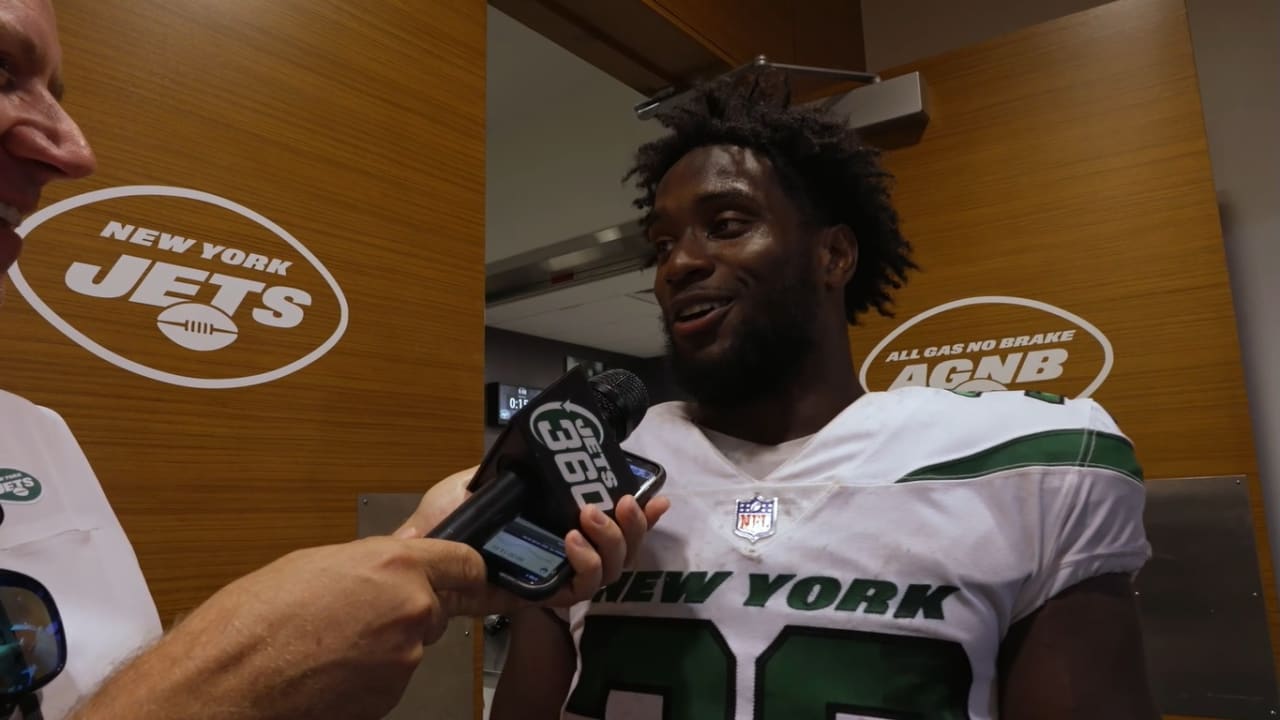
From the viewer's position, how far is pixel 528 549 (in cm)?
66

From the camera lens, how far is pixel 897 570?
0.89m

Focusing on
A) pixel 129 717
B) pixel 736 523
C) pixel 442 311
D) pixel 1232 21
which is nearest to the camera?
pixel 129 717

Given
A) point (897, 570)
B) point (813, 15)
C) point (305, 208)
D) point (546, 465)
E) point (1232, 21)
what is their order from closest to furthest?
1. point (546, 465)
2. point (897, 570)
3. point (305, 208)
4. point (1232, 21)
5. point (813, 15)

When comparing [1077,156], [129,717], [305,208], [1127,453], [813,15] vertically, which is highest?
[813,15]

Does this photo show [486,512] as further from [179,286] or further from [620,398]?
[179,286]

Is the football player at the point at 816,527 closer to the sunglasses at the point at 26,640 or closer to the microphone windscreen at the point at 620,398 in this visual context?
the microphone windscreen at the point at 620,398

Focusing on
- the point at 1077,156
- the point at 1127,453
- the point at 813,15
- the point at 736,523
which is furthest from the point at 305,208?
the point at 813,15

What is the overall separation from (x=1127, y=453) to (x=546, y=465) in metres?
0.68

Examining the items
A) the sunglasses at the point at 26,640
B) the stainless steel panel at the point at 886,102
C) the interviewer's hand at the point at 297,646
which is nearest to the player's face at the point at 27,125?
the sunglasses at the point at 26,640

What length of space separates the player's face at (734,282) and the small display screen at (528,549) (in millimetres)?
501

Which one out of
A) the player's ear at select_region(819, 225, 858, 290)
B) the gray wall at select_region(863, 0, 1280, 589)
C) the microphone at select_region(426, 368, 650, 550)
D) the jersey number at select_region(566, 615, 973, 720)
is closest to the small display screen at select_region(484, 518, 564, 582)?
the microphone at select_region(426, 368, 650, 550)

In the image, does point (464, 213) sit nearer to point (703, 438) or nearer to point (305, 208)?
point (305, 208)

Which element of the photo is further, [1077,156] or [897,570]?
[1077,156]

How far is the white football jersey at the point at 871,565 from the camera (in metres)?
0.86
